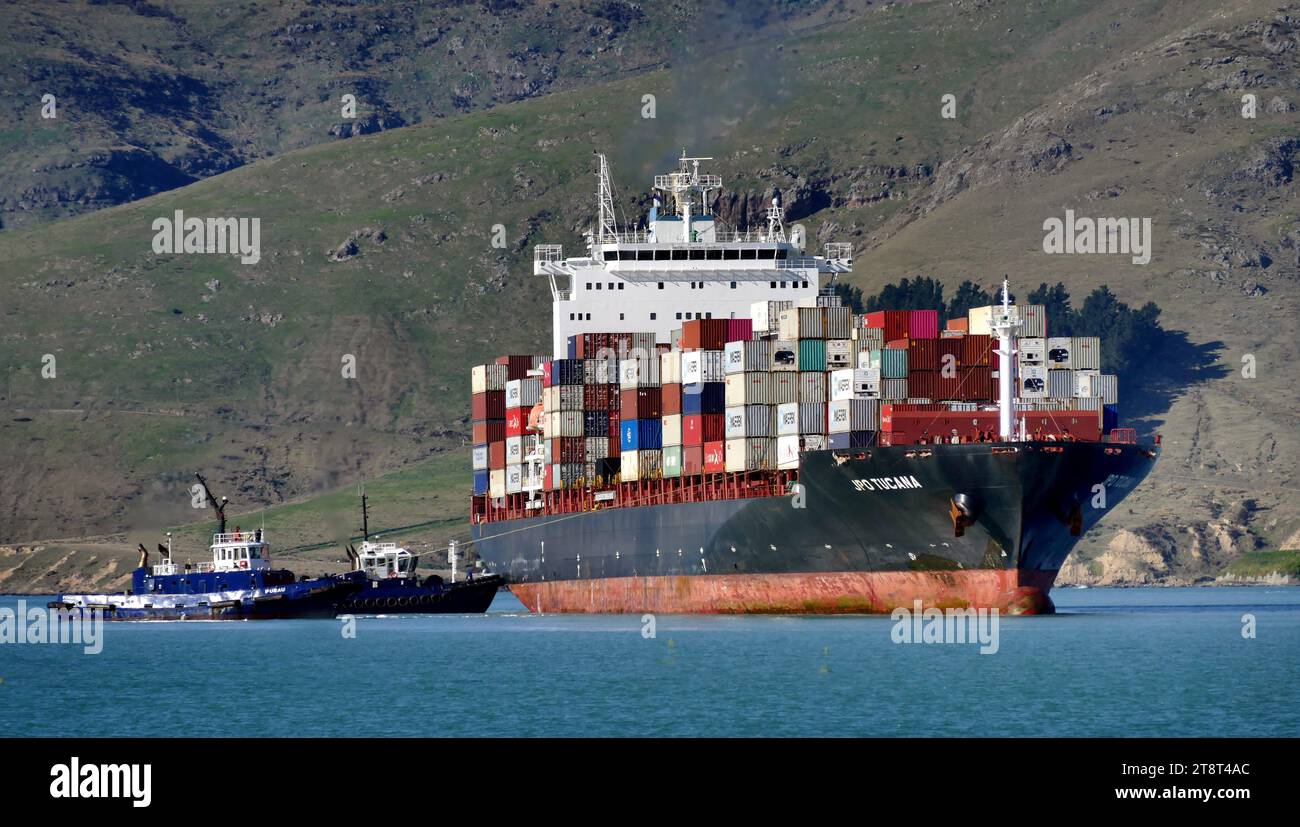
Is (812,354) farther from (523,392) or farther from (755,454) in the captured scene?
(523,392)

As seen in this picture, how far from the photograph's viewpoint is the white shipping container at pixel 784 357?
94438mm

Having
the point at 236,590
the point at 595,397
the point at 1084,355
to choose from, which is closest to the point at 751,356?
the point at 1084,355

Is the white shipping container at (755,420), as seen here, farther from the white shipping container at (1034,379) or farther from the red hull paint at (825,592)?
the white shipping container at (1034,379)

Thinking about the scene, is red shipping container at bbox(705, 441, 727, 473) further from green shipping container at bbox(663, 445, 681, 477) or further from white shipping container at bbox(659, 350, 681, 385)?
white shipping container at bbox(659, 350, 681, 385)

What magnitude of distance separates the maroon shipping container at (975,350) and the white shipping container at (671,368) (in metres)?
14.4

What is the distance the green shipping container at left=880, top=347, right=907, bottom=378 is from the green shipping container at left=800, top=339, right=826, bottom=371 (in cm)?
460

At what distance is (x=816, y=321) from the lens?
311ft

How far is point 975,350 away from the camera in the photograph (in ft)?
300

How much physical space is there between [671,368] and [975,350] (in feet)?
51.1

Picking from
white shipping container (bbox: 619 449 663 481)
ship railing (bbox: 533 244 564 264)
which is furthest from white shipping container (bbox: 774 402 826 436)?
ship railing (bbox: 533 244 564 264)

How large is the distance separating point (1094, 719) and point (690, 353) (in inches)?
1632

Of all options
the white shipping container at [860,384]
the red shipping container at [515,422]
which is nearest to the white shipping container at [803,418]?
the white shipping container at [860,384]
